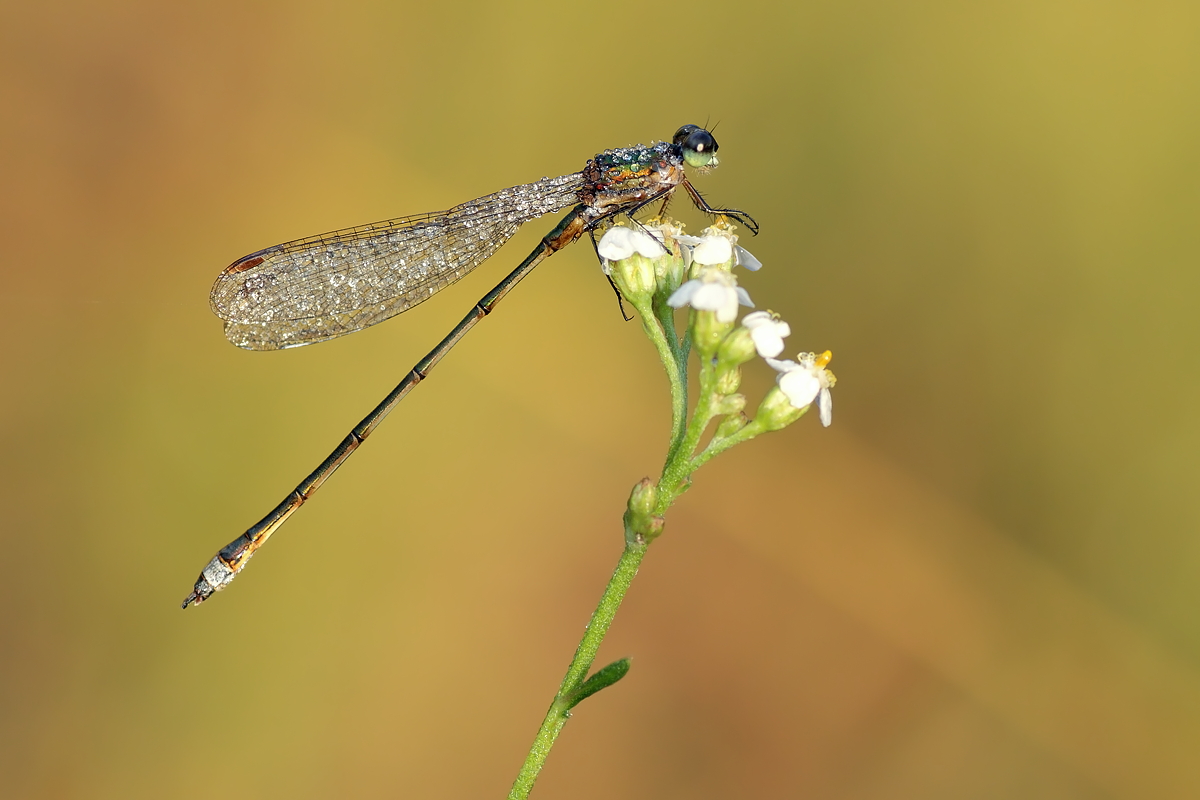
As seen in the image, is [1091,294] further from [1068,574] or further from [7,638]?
[7,638]

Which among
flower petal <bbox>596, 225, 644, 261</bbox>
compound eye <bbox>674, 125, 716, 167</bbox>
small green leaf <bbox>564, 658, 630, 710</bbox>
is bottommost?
small green leaf <bbox>564, 658, 630, 710</bbox>

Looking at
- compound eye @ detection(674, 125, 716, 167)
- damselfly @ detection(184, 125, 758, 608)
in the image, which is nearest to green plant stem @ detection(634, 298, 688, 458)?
damselfly @ detection(184, 125, 758, 608)

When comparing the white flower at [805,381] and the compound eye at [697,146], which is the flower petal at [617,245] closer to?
the white flower at [805,381]

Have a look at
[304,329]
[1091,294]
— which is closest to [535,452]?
[304,329]

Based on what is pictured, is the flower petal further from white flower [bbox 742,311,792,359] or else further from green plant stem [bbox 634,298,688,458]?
white flower [bbox 742,311,792,359]

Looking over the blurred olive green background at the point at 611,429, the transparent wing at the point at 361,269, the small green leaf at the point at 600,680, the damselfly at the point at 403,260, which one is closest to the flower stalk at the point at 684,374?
the small green leaf at the point at 600,680
